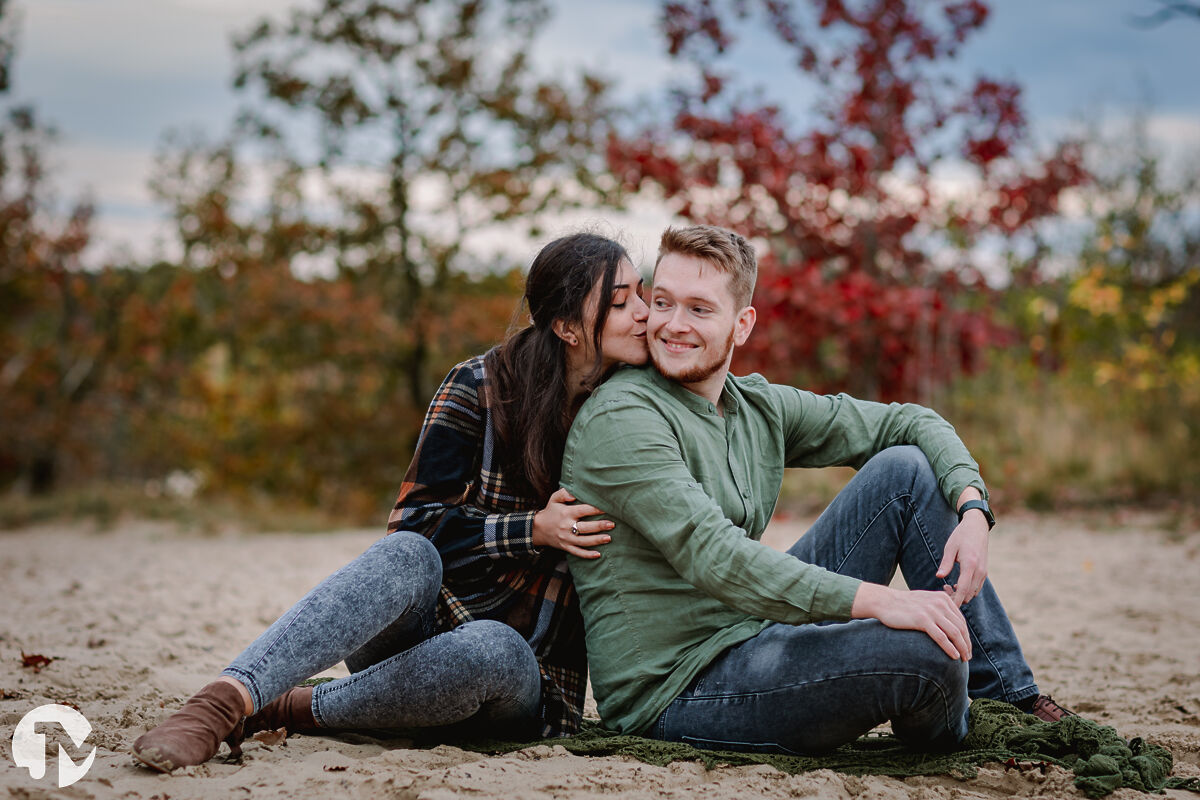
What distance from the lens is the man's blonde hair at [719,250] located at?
2.60 meters

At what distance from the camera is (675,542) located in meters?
2.29

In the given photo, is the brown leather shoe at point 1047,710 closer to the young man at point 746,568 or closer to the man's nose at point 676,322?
the young man at point 746,568

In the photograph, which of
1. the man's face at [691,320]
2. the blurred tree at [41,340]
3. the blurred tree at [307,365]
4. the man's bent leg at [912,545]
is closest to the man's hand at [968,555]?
the man's bent leg at [912,545]

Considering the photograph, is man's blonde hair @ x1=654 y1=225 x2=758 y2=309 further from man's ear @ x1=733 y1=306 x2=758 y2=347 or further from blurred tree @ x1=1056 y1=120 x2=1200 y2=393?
blurred tree @ x1=1056 y1=120 x2=1200 y2=393

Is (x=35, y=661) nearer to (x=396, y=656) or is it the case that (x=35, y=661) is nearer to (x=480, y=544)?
(x=396, y=656)

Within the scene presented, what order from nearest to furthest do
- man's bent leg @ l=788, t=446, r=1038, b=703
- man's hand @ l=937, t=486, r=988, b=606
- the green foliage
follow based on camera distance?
man's hand @ l=937, t=486, r=988, b=606
man's bent leg @ l=788, t=446, r=1038, b=703
the green foliage

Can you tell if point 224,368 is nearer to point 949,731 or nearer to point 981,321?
point 981,321

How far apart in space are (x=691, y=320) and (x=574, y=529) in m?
0.59

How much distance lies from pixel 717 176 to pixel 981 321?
2.44m

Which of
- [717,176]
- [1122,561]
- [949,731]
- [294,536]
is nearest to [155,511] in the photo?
[294,536]

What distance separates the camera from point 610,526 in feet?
8.00

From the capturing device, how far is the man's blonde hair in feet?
8.52

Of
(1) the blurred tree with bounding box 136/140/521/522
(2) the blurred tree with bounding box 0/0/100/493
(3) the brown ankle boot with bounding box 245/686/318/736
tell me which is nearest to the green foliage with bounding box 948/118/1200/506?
(1) the blurred tree with bounding box 136/140/521/522

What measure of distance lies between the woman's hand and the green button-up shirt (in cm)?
3
